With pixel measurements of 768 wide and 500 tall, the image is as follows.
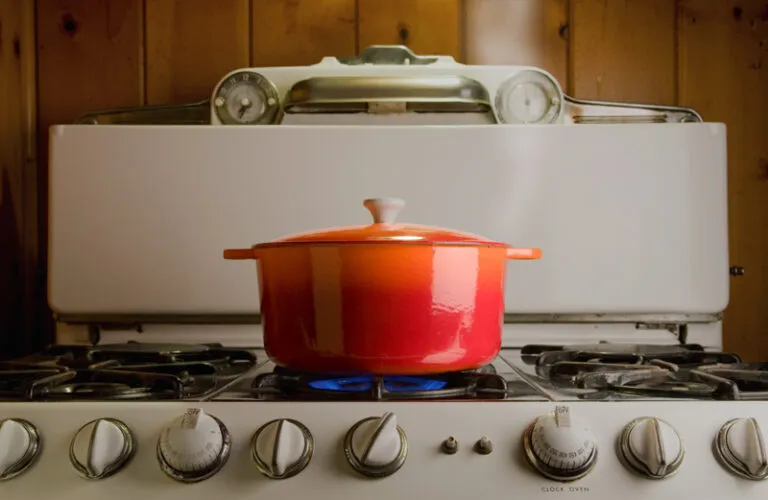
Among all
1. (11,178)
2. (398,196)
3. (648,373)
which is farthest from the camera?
(11,178)

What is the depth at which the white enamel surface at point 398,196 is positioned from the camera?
3.08ft

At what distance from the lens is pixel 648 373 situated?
63cm

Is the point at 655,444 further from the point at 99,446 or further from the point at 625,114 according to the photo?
the point at 625,114

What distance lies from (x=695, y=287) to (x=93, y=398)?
0.80 metres

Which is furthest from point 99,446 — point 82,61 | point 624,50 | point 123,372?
point 624,50

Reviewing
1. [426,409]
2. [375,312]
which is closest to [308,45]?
[375,312]

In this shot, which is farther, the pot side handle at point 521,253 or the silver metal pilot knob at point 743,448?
the pot side handle at point 521,253

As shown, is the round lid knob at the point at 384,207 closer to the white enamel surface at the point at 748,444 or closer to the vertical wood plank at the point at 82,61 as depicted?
the white enamel surface at the point at 748,444

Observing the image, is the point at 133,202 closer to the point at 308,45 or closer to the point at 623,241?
the point at 308,45

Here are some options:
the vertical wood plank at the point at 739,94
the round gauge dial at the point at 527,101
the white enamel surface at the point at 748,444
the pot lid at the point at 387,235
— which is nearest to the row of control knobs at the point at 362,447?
the white enamel surface at the point at 748,444

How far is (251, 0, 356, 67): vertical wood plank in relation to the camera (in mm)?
1174

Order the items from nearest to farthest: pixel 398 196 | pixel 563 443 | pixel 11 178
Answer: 1. pixel 563 443
2. pixel 398 196
3. pixel 11 178

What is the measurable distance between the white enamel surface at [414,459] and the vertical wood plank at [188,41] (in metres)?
0.78

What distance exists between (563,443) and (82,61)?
109 centimetres
